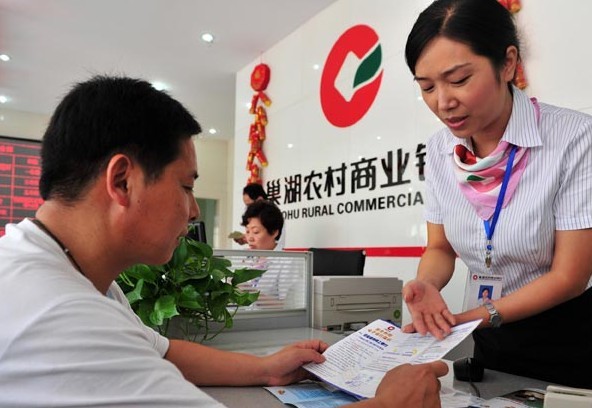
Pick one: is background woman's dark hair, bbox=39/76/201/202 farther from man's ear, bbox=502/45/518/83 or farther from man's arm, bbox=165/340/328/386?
man's ear, bbox=502/45/518/83

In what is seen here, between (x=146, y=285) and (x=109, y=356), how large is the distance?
0.71 meters

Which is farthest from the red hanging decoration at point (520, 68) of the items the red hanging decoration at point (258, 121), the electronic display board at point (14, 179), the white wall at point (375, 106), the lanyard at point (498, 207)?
the electronic display board at point (14, 179)

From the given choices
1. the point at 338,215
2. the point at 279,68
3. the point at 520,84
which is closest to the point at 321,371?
the point at 520,84

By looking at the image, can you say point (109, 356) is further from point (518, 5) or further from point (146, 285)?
point (518, 5)

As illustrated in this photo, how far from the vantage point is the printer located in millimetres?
1713

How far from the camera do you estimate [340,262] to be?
2746 millimetres

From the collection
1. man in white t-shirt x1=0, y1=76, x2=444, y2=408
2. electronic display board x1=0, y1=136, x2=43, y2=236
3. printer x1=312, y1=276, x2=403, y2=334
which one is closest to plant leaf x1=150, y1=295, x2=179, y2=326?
man in white t-shirt x1=0, y1=76, x2=444, y2=408

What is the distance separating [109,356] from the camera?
50cm

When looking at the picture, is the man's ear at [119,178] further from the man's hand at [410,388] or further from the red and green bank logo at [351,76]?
the red and green bank logo at [351,76]

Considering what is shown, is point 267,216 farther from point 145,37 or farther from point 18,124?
point 18,124

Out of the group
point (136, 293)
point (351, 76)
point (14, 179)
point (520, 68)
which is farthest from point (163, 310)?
Answer: point (14, 179)

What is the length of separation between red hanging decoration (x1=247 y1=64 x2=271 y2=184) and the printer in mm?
3228

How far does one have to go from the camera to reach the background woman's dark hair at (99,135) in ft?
2.07

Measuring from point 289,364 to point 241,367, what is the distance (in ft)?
0.30
